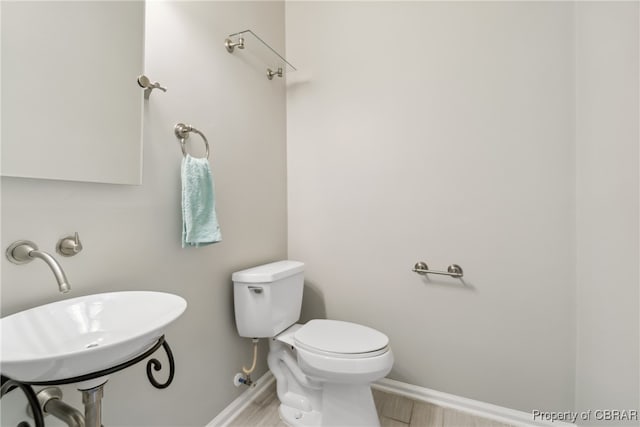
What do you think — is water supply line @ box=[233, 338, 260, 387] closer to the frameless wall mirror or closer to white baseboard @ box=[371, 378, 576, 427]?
white baseboard @ box=[371, 378, 576, 427]

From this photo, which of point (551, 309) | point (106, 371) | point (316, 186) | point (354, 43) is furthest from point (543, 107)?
point (106, 371)

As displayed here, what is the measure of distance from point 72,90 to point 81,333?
690 mm

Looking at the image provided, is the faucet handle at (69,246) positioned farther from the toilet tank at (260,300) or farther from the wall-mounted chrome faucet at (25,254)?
the toilet tank at (260,300)

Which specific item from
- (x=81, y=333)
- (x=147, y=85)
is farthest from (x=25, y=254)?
(x=147, y=85)

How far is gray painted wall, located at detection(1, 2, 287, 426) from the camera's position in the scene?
84 cm

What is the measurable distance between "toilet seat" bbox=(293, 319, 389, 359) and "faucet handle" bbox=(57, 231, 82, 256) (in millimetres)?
905

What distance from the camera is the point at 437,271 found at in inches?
61.2

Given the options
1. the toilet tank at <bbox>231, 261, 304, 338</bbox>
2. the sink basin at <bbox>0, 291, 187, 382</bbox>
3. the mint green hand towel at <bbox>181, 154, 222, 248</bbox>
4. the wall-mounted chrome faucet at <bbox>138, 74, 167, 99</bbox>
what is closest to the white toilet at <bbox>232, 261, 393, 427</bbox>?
the toilet tank at <bbox>231, 261, 304, 338</bbox>

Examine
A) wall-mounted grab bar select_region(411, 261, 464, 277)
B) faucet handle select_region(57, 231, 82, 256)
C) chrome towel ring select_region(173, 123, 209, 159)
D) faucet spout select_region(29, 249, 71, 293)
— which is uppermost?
chrome towel ring select_region(173, 123, 209, 159)

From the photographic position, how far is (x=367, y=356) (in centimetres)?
121

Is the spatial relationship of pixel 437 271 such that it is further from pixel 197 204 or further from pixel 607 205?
pixel 197 204

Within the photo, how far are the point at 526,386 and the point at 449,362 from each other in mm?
337

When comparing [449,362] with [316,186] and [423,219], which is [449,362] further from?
[316,186]

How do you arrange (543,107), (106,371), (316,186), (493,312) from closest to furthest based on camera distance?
1. (106,371)
2. (543,107)
3. (493,312)
4. (316,186)
